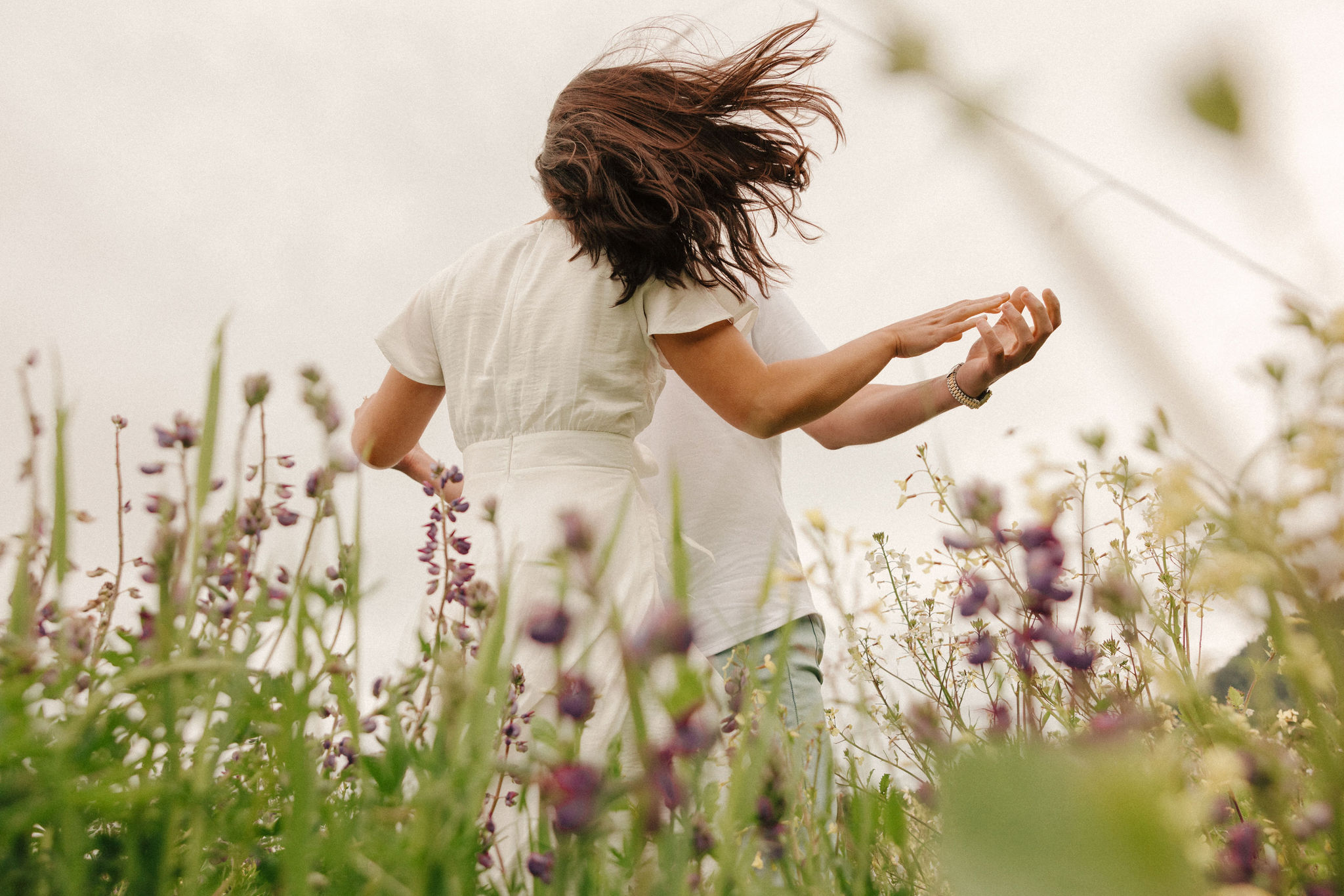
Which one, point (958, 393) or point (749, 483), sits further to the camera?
point (749, 483)

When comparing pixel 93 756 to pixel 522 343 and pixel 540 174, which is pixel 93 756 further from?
pixel 540 174

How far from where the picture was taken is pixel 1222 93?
15 centimetres

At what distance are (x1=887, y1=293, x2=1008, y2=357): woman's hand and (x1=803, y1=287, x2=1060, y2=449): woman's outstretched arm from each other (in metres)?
0.06

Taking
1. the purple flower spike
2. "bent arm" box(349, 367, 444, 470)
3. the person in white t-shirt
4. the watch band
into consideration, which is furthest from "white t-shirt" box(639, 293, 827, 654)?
the purple flower spike

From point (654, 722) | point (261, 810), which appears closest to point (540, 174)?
point (654, 722)

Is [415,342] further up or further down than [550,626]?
further up

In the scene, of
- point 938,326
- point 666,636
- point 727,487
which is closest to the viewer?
point 666,636

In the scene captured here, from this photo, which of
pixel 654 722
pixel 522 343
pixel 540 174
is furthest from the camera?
pixel 540 174

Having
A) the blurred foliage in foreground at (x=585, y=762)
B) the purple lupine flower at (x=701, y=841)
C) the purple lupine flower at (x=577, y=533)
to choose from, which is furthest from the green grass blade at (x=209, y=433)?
the purple lupine flower at (x=701, y=841)

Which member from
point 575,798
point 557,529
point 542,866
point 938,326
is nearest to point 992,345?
point 938,326

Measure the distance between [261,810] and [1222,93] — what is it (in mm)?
791

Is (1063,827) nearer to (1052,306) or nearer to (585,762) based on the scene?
(585,762)

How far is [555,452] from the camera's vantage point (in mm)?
1940

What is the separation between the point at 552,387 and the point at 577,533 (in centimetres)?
154
